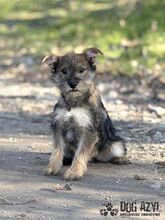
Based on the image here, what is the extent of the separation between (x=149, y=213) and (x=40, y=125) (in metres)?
4.68

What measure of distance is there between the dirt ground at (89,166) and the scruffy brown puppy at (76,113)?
0.22m

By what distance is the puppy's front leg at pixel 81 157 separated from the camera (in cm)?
775

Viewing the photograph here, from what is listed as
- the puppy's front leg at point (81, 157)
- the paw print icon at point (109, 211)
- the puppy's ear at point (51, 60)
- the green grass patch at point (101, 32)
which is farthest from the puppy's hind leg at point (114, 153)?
the green grass patch at point (101, 32)

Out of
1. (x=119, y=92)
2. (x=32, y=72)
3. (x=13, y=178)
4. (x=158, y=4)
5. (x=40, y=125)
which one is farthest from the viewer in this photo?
(x=158, y=4)

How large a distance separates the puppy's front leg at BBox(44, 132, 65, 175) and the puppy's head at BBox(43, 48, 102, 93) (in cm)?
50

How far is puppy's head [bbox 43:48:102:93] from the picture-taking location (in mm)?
7816

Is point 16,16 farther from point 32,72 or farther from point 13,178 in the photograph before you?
point 13,178

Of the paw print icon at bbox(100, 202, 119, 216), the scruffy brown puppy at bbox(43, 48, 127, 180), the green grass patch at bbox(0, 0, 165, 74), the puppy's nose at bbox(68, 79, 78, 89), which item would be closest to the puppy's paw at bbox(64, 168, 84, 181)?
the scruffy brown puppy at bbox(43, 48, 127, 180)

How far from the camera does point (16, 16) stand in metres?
26.7

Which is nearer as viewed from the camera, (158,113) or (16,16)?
(158,113)

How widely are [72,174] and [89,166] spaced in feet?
2.41

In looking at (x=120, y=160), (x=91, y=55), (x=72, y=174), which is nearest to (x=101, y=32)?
(x=120, y=160)

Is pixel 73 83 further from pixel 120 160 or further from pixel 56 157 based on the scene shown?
pixel 120 160

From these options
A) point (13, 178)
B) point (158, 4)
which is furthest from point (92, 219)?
point (158, 4)
